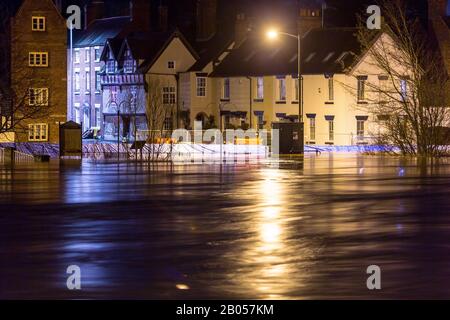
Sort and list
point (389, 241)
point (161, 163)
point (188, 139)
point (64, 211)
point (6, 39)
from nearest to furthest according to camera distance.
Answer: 1. point (389, 241)
2. point (64, 211)
3. point (161, 163)
4. point (6, 39)
5. point (188, 139)

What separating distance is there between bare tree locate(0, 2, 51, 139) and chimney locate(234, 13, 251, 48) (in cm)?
2012

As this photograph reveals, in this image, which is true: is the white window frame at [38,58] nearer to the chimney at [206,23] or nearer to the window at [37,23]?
the window at [37,23]

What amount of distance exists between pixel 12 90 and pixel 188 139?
90.4ft

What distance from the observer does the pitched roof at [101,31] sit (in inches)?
4550

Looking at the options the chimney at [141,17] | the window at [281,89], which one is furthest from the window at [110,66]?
the window at [281,89]

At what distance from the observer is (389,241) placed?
2147 cm

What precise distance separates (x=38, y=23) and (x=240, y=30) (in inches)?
793

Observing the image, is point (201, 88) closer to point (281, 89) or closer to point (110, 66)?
point (281, 89)

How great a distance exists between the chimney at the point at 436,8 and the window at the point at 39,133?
113 feet

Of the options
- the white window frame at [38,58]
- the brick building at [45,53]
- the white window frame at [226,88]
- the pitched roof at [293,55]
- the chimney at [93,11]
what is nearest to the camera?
the brick building at [45,53]

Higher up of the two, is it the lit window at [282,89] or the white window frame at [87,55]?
the white window frame at [87,55]

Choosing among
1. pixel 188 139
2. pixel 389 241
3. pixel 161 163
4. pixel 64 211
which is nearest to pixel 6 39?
pixel 188 139
